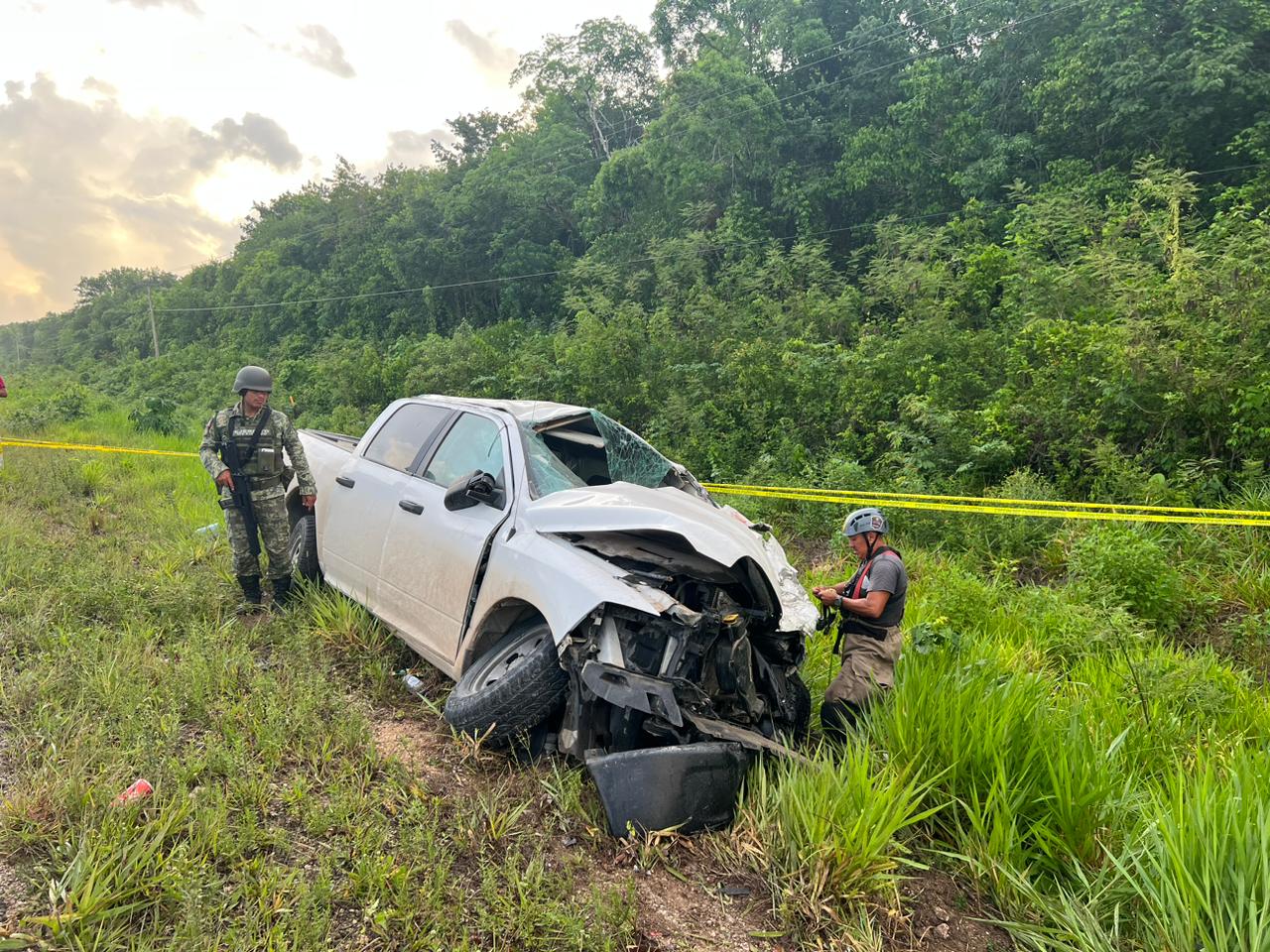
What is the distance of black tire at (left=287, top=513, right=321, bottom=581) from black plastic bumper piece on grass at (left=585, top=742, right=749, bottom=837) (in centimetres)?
318

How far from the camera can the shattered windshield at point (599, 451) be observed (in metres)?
4.41

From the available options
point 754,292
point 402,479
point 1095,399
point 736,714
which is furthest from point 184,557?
point 754,292

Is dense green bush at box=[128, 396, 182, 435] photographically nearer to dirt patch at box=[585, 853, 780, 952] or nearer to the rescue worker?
the rescue worker

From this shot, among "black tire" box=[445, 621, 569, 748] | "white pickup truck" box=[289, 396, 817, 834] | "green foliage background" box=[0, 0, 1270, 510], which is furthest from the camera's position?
"green foliage background" box=[0, 0, 1270, 510]

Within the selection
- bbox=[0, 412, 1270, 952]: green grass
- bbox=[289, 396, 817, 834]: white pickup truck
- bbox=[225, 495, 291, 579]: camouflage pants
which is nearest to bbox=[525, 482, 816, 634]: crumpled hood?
bbox=[289, 396, 817, 834]: white pickup truck

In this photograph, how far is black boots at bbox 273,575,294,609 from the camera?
5.16 metres

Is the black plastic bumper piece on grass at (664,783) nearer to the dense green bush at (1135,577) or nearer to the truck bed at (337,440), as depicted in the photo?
the truck bed at (337,440)

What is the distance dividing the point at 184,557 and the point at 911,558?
5970mm

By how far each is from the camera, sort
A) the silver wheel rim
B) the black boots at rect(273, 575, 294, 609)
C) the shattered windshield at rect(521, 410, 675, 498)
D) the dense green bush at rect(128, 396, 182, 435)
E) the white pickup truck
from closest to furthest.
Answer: the white pickup truck → the silver wheel rim → the shattered windshield at rect(521, 410, 675, 498) → the black boots at rect(273, 575, 294, 609) → the dense green bush at rect(128, 396, 182, 435)

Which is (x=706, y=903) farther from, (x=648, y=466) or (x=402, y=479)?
(x=402, y=479)

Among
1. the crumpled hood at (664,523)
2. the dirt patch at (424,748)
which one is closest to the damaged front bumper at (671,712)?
the crumpled hood at (664,523)

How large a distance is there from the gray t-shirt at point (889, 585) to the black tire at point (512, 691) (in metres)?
1.58

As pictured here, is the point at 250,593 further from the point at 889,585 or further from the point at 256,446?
the point at 889,585

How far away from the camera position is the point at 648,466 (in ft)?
15.1
